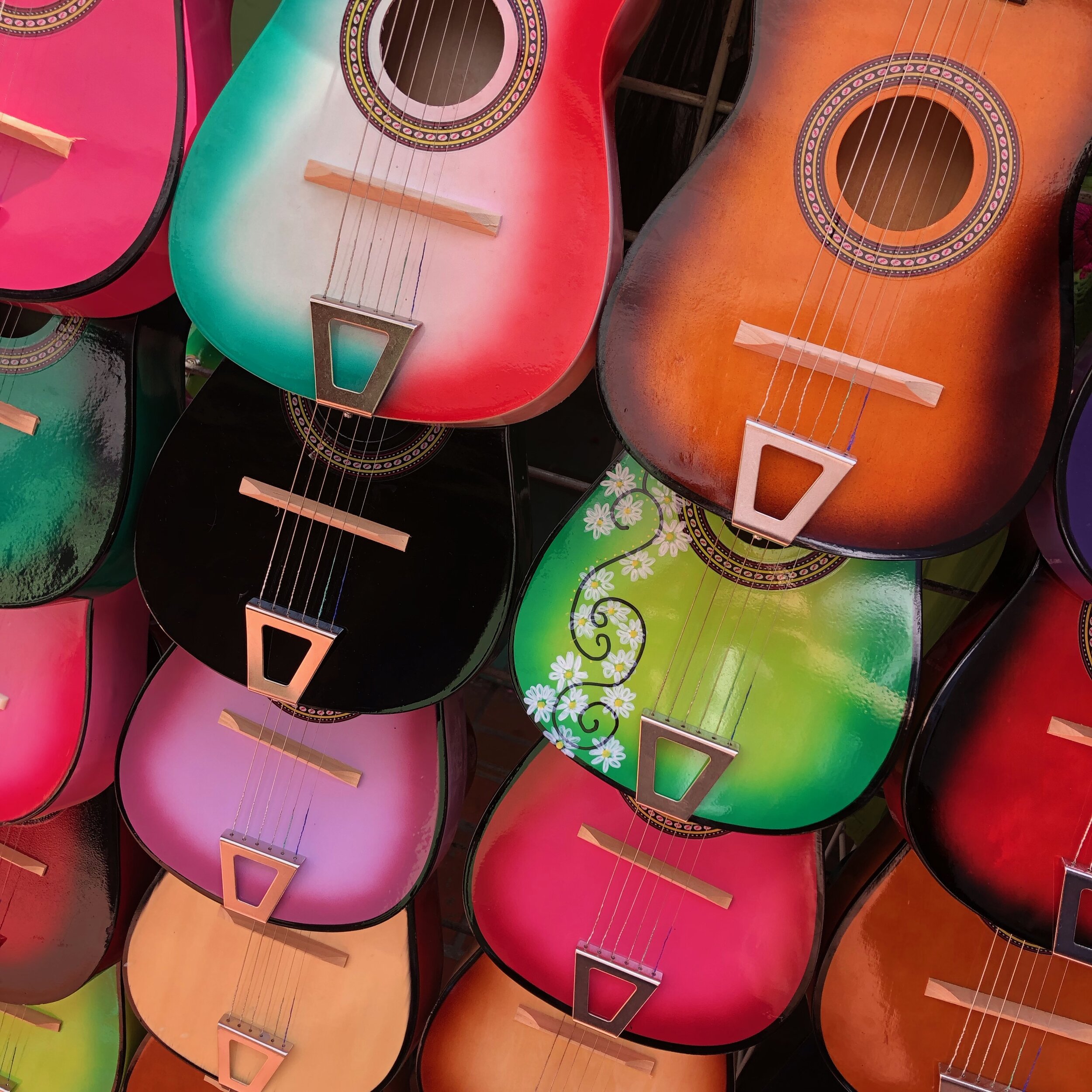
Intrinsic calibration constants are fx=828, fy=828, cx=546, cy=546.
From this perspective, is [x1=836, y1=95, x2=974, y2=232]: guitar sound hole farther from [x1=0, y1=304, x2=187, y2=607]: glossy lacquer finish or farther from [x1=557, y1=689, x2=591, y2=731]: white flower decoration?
[x1=0, y1=304, x2=187, y2=607]: glossy lacquer finish

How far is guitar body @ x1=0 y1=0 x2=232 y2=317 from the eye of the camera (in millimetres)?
878

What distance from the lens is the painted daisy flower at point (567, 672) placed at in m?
0.94

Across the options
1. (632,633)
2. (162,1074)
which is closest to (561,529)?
(632,633)

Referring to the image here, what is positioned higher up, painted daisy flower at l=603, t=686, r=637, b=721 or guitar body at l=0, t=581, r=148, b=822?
painted daisy flower at l=603, t=686, r=637, b=721

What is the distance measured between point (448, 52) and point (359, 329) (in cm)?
37

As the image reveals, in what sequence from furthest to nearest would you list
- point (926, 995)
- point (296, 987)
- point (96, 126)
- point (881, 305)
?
point (296, 987) < point (926, 995) < point (96, 126) < point (881, 305)

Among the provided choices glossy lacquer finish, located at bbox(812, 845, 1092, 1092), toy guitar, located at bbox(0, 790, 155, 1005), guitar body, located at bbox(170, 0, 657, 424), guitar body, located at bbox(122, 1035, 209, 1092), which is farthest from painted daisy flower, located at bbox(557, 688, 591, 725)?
guitar body, located at bbox(122, 1035, 209, 1092)

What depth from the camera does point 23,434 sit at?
1.07 metres

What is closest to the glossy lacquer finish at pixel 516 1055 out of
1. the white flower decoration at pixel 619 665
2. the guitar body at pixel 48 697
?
the white flower decoration at pixel 619 665

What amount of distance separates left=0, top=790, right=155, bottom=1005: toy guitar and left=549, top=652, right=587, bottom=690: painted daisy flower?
0.90m

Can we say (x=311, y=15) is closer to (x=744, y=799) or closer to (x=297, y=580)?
(x=297, y=580)

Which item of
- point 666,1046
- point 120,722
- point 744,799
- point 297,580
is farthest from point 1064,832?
point 120,722

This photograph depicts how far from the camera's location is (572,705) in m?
0.93

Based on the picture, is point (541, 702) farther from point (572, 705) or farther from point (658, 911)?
point (658, 911)
